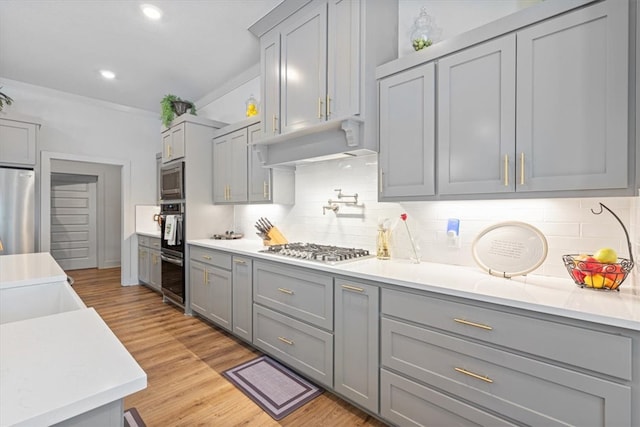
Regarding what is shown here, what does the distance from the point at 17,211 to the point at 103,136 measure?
166cm

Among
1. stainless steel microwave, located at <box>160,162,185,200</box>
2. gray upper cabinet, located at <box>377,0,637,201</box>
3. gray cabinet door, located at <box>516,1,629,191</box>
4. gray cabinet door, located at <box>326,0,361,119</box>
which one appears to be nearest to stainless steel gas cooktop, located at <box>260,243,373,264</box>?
gray upper cabinet, located at <box>377,0,637,201</box>

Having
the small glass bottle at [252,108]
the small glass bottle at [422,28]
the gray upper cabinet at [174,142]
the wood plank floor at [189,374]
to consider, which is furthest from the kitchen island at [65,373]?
the gray upper cabinet at [174,142]

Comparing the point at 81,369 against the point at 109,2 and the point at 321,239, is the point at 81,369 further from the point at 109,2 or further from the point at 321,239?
the point at 109,2

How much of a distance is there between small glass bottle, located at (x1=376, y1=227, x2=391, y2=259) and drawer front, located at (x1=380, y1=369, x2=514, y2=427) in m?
0.80

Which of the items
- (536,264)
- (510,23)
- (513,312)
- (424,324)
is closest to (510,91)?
(510,23)

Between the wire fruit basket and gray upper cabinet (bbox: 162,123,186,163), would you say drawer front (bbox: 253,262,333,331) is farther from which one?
gray upper cabinet (bbox: 162,123,186,163)

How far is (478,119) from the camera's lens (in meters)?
1.63

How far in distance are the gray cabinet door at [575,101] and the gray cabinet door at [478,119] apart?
5 cm

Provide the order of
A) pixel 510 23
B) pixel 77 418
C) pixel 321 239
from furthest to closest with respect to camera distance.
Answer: pixel 321 239
pixel 510 23
pixel 77 418

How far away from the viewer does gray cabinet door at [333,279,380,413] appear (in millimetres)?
1742

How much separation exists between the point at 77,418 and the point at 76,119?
5.37m

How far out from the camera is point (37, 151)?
3.93 m

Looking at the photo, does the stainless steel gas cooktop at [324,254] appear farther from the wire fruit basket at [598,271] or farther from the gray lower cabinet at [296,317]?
the wire fruit basket at [598,271]

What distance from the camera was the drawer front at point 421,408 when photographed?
1.40 meters
